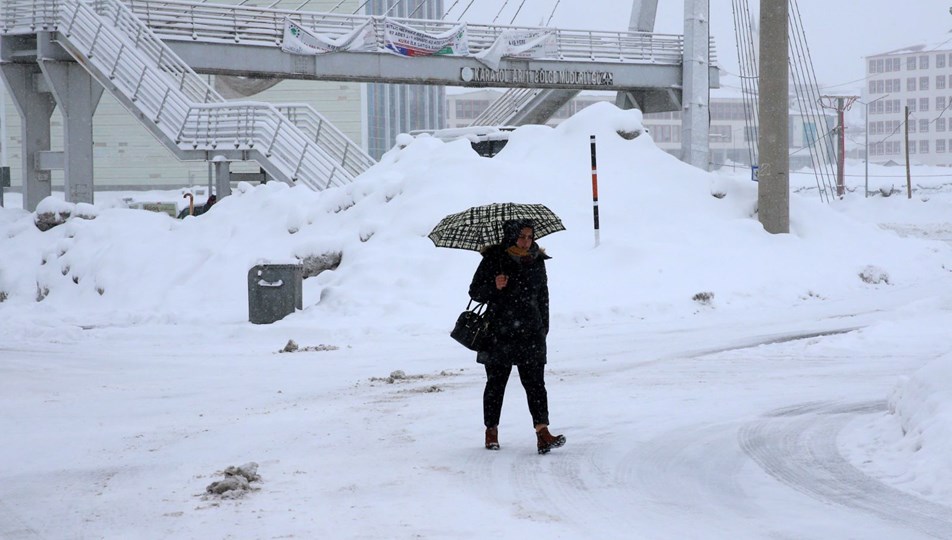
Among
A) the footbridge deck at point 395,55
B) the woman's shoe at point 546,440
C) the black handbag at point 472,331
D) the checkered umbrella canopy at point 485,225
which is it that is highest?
the footbridge deck at point 395,55

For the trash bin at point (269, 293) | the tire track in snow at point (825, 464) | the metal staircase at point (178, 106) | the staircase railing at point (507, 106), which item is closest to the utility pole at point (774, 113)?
the trash bin at point (269, 293)

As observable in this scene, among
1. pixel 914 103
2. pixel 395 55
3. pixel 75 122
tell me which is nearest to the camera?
pixel 75 122

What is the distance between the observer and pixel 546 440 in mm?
7574

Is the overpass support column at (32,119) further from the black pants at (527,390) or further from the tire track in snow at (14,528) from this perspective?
the tire track in snow at (14,528)

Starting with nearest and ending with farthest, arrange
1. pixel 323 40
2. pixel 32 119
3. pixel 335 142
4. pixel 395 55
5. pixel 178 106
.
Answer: pixel 178 106 < pixel 335 142 < pixel 32 119 < pixel 323 40 < pixel 395 55

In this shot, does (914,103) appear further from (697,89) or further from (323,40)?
(323,40)

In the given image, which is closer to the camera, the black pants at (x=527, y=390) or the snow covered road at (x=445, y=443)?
the snow covered road at (x=445, y=443)

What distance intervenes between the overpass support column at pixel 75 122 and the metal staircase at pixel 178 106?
1.34 meters

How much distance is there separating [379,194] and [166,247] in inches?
146

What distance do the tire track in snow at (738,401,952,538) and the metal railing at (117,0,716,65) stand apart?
26677 mm

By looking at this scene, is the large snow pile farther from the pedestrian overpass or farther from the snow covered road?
the pedestrian overpass

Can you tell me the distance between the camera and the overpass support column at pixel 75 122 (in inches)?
1276

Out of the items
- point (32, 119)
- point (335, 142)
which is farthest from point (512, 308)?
point (32, 119)

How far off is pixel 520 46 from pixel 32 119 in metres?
14.4
